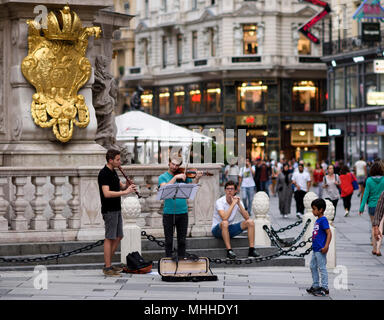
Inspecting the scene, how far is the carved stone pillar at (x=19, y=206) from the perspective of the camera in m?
14.1

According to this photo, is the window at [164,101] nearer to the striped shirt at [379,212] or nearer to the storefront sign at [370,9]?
the storefront sign at [370,9]

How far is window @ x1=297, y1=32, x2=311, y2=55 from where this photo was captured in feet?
226

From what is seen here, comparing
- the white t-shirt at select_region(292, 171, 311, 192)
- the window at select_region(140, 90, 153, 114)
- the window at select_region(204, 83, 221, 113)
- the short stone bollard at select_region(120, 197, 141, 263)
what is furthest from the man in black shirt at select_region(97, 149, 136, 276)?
the window at select_region(140, 90, 153, 114)

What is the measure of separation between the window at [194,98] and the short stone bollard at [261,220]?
54.1 meters

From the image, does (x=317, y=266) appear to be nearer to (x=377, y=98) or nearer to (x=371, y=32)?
(x=377, y=98)

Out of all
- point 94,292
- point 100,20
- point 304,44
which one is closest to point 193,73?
point 304,44

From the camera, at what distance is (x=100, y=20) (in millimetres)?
17641

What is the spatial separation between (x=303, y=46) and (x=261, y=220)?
176 feet

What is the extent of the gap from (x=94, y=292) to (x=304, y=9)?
57.6 meters

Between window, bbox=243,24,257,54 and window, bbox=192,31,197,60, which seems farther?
window, bbox=192,31,197,60

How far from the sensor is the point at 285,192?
97.0 ft

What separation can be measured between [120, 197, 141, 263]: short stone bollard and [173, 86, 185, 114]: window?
2270 inches

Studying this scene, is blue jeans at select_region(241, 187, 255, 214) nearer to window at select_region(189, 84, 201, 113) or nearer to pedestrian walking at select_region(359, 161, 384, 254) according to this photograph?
pedestrian walking at select_region(359, 161, 384, 254)

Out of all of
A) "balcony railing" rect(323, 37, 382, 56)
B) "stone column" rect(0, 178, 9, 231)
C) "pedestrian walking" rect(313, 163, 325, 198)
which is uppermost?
"balcony railing" rect(323, 37, 382, 56)
